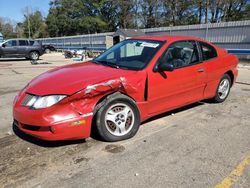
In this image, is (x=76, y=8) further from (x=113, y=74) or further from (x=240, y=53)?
(x=113, y=74)

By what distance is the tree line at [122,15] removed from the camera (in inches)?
1347

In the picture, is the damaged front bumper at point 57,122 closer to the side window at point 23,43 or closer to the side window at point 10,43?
the side window at point 10,43

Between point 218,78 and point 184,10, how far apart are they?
35.0m

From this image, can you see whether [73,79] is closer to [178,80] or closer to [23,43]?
[178,80]

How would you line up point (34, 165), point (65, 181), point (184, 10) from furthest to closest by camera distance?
point (184, 10), point (34, 165), point (65, 181)

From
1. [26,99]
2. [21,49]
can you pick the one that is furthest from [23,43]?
[26,99]

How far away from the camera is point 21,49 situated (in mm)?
19797

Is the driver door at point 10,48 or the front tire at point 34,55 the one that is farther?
the front tire at point 34,55

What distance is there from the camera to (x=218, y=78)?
567cm

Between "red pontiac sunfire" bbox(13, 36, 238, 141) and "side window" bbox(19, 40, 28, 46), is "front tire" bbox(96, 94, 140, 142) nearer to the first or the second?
"red pontiac sunfire" bbox(13, 36, 238, 141)

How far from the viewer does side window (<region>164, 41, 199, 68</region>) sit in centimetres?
464

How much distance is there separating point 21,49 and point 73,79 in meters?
17.7

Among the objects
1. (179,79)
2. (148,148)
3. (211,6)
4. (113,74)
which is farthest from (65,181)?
(211,6)

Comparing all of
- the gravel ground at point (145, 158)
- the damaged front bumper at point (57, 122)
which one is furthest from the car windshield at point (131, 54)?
the damaged front bumper at point (57, 122)
